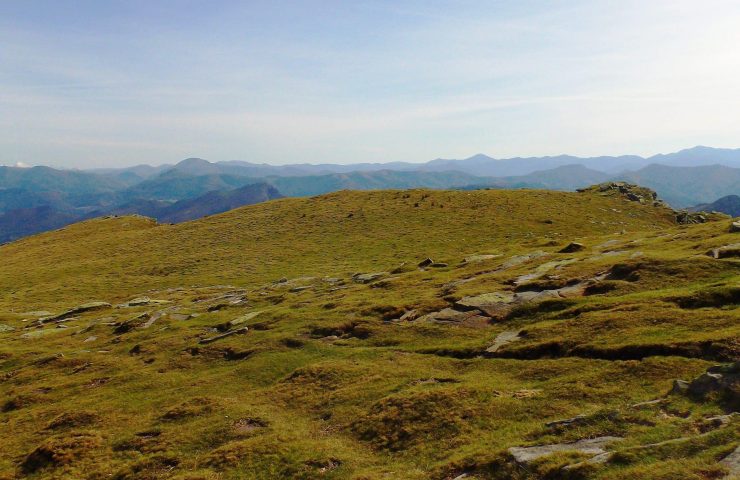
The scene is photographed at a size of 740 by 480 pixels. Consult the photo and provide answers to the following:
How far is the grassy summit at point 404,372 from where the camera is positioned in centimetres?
1839

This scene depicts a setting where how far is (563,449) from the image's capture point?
17.0m

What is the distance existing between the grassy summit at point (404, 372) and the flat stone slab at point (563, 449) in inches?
4.1

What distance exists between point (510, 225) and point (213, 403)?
71.3 metres

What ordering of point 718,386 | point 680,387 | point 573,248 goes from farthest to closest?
point 573,248, point 680,387, point 718,386

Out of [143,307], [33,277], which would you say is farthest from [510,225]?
[33,277]

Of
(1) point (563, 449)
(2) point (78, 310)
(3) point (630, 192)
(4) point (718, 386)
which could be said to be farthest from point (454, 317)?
(3) point (630, 192)

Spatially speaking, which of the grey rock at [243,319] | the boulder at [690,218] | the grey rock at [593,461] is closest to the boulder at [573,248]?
the grey rock at [243,319]

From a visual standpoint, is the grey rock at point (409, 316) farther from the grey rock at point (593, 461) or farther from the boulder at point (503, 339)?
the grey rock at point (593, 461)

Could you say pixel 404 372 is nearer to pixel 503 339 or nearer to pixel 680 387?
pixel 503 339

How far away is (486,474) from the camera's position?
17.0 meters

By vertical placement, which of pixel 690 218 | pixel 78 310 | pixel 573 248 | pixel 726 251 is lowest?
pixel 78 310

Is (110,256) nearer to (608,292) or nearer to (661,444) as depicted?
(608,292)

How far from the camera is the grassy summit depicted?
60.3 feet

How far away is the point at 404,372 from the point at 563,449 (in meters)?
12.9
